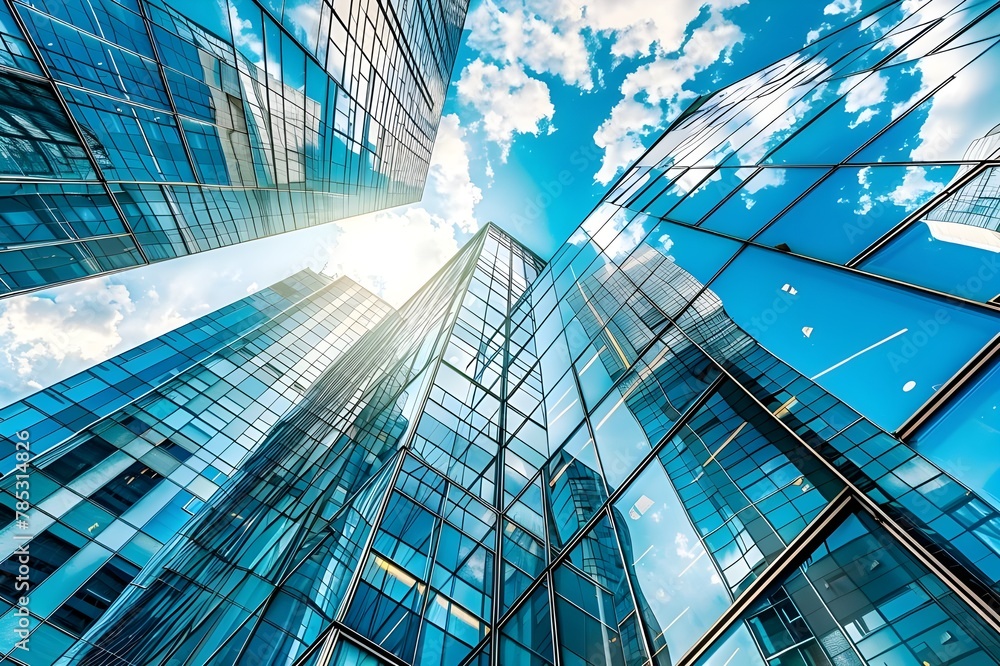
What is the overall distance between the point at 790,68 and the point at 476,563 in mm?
19250

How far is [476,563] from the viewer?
924cm

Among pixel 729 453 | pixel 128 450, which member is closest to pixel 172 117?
pixel 128 450

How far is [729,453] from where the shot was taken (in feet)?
23.2

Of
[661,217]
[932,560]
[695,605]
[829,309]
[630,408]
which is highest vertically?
[661,217]

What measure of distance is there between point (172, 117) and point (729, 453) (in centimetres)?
2091

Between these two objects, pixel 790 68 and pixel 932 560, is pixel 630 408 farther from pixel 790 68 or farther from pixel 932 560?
pixel 790 68

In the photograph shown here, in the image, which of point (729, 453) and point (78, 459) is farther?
point (78, 459)

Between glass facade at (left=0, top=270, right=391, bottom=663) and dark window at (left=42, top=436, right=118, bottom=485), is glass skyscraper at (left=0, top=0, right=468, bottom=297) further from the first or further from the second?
glass facade at (left=0, top=270, right=391, bottom=663)

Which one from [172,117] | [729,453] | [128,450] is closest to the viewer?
[729,453]

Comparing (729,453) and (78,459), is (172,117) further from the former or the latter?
(729,453)

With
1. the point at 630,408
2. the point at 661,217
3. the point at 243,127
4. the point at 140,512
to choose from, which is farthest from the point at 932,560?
the point at 140,512

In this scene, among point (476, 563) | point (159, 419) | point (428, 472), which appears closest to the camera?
point (476, 563)

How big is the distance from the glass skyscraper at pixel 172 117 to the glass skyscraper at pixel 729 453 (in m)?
12.4

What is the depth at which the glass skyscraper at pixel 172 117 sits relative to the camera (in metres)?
12.6
